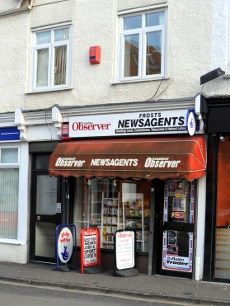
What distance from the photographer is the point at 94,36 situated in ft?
42.3

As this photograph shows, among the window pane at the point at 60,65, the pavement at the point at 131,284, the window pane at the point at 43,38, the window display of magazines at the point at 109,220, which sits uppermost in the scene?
the window pane at the point at 43,38

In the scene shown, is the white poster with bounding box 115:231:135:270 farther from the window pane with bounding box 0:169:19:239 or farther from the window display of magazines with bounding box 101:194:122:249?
the window pane with bounding box 0:169:19:239

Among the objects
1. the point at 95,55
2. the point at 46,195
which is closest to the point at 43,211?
the point at 46,195

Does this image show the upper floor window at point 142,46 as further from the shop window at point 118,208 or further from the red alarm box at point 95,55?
the shop window at point 118,208

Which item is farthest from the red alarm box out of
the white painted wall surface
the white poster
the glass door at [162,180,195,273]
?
the white poster

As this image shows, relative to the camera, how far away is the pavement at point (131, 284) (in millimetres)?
9562

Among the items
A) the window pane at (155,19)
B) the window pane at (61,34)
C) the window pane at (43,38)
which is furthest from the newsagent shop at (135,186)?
the window pane at (43,38)

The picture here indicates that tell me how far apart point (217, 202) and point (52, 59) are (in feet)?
19.1

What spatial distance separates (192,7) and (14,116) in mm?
5447

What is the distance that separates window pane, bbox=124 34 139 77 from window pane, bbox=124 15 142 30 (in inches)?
8.5

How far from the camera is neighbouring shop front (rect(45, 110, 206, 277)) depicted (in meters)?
11.1

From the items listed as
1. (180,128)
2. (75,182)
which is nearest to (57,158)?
(75,182)

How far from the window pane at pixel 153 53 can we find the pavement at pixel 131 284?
15.5 feet

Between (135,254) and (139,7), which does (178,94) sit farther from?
(135,254)
